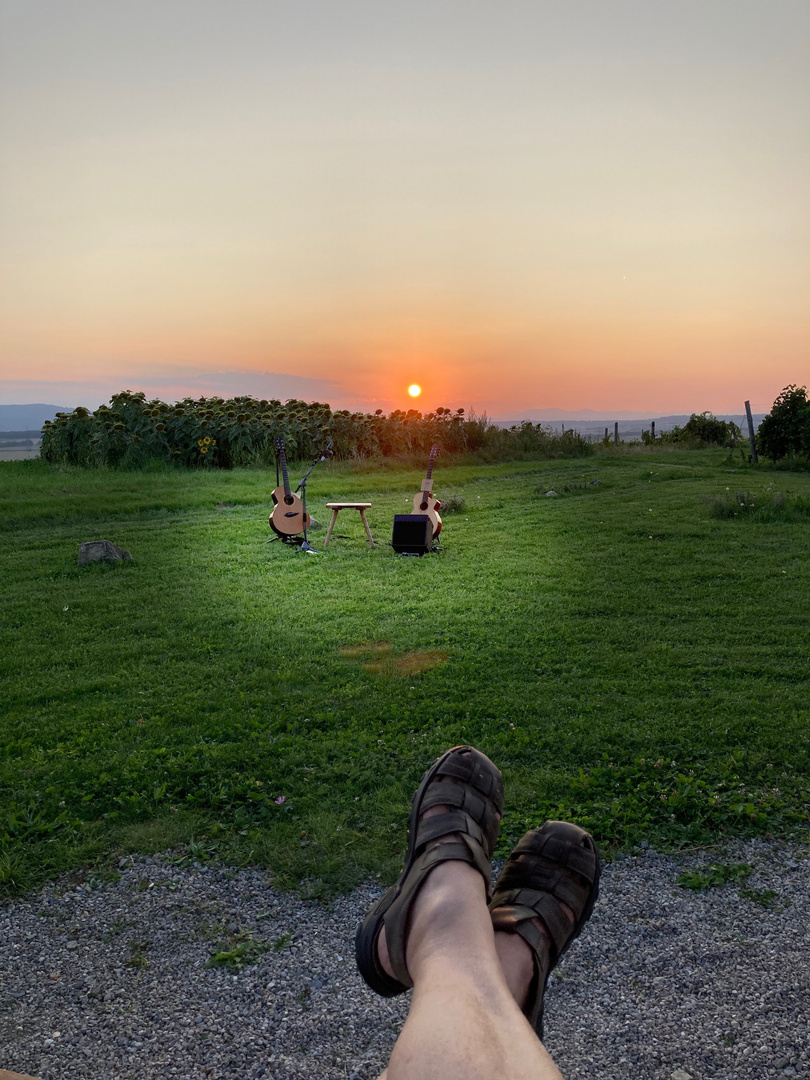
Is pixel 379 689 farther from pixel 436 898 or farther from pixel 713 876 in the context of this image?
pixel 436 898

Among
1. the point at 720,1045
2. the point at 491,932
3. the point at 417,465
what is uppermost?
the point at 417,465

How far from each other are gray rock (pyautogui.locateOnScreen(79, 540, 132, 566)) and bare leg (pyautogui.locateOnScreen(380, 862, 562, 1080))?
20.0ft

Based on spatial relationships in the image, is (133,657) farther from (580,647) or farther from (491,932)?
(491,932)

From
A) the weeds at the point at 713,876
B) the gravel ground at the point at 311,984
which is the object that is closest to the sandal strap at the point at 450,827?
the gravel ground at the point at 311,984

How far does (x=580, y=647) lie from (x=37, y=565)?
5230 mm

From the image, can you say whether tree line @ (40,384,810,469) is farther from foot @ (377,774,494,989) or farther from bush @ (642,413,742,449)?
foot @ (377,774,494,989)

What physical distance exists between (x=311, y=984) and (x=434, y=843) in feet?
1.61

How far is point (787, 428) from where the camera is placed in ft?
50.6

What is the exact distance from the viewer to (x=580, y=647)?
4.66m

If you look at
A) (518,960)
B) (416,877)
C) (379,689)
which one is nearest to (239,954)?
(416,877)

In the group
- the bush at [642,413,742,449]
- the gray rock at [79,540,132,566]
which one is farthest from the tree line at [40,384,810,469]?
the gray rock at [79,540,132,566]

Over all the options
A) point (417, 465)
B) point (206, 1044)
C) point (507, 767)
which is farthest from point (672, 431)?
point (206, 1044)

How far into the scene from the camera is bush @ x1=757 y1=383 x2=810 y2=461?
49.3ft

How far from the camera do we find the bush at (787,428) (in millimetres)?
15031
